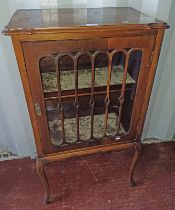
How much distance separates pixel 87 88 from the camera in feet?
2.94

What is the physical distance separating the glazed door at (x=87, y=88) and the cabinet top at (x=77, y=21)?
0.05m

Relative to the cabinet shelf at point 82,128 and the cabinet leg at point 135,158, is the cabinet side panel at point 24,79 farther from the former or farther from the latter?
the cabinet leg at point 135,158

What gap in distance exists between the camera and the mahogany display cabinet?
0.73 metres

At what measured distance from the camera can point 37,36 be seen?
0.69 meters

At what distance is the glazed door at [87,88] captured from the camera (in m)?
0.77

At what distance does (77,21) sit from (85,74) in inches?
8.0

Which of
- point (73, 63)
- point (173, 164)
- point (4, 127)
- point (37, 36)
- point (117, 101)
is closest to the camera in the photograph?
point (37, 36)

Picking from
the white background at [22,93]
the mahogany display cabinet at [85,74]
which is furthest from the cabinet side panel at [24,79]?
the white background at [22,93]

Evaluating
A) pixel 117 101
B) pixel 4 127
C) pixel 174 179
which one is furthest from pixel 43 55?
pixel 174 179

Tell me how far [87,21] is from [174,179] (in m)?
1.15

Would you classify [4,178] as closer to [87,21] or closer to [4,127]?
[4,127]

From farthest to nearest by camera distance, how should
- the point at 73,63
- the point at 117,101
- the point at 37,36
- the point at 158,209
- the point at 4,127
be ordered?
1. the point at 4,127
2. the point at 158,209
3. the point at 117,101
4. the point at 73,63
5. the point at 37,36

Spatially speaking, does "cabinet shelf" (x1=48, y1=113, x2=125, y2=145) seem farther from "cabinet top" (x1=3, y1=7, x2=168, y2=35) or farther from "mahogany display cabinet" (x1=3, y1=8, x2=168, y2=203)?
"cabinet top" (x1=3, y1=7, x2=168, y2=35)

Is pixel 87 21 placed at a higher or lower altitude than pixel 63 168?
higher
